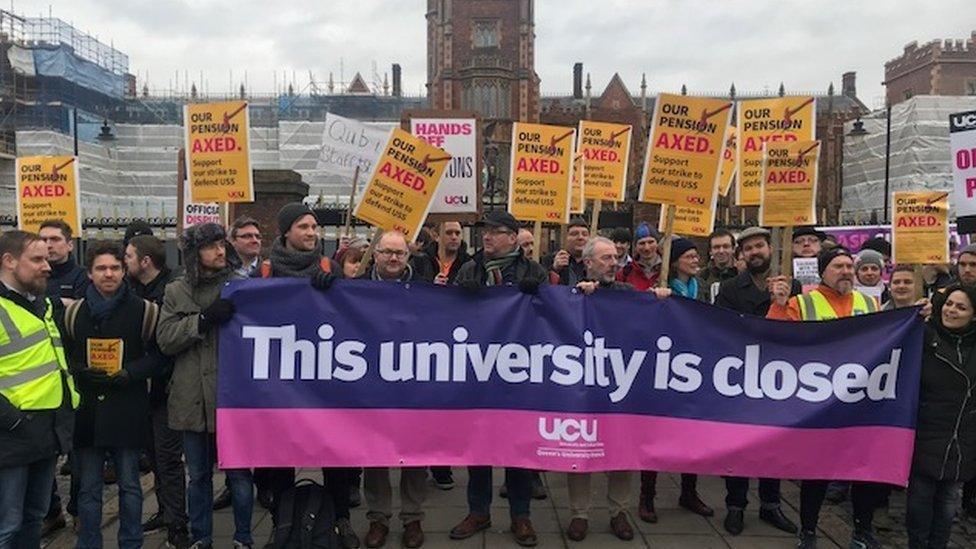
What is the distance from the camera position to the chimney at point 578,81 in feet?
197

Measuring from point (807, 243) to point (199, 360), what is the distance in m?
4.84

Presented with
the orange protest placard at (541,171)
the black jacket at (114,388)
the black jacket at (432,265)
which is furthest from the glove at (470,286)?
the orange protest placard at (541,171)

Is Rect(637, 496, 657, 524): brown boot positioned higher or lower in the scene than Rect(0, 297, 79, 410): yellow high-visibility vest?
lower

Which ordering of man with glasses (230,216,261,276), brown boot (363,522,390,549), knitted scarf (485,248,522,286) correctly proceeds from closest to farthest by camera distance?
brown boot (363,522,390,549) < knitted scarf (485,248,522,286) < man with glasses (230,216,261,276)

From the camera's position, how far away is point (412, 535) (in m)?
4.65

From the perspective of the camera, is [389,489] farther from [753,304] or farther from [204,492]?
[753,304]

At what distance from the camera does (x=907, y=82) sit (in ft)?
241

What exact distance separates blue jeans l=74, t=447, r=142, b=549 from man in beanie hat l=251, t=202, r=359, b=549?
0.73m

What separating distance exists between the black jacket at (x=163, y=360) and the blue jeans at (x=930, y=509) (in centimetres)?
455

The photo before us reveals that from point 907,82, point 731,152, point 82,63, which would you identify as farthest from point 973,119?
point 907,82

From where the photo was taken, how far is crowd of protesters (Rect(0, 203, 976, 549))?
377 cm

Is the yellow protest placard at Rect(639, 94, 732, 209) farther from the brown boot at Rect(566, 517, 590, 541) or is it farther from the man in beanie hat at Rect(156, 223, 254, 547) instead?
the man in beanie hat at Rect(156, 223, 254, 547)

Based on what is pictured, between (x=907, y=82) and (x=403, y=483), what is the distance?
275 ft

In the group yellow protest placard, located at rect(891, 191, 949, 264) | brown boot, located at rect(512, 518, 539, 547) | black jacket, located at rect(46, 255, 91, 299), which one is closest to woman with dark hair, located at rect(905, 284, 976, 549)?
yellow protest placard, located at rect(891, 191, 949, 264)
